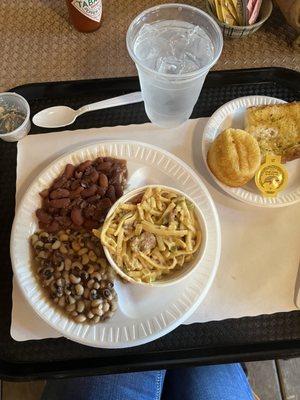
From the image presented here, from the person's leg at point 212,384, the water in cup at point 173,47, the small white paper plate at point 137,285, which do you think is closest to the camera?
the small white paper plate at point 137,285

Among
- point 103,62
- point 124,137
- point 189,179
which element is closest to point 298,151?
point 189,179

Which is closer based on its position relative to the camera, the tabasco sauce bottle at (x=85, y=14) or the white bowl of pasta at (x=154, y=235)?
the white bowl of pasta at (x=154, y=235)

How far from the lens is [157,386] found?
97 centimetres

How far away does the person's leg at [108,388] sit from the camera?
925 mm

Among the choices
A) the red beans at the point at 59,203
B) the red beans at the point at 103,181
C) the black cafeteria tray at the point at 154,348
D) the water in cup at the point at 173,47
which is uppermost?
the water in cup at the point at 173,47

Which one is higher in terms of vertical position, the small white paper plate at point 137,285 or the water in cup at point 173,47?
the water in cup at point 173,47

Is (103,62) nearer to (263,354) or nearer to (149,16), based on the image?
(149,16)

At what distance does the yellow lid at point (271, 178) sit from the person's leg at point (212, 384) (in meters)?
0.45

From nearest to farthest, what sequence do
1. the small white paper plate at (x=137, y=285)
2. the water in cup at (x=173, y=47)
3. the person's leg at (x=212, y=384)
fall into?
the small white paper plate at (x=137, y=285) → the water in cup at (x=173, y=47) → the person's leg at (x=212, y=384)

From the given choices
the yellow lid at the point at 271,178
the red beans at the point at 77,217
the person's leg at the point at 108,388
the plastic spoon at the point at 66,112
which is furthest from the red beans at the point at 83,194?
the person's leg at the point at 108,388

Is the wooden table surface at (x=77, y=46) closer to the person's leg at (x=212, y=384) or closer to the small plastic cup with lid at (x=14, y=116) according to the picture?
the small plastic cup with lid at (x=14, y=116)

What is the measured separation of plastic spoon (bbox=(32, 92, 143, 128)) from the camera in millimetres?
905

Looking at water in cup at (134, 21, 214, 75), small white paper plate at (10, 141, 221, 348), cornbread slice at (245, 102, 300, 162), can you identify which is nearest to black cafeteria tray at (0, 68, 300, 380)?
small white paper plate at (10, 141, 221, 348)

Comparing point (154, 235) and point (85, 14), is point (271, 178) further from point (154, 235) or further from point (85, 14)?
point (85, 14)
